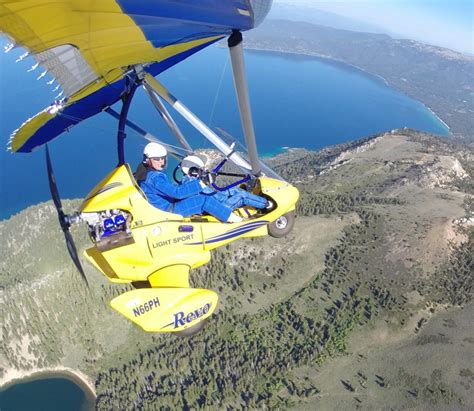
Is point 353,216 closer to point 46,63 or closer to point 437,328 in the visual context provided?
point 437,328

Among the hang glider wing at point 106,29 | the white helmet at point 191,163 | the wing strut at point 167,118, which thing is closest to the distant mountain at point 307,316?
the wing strut at point 167,118

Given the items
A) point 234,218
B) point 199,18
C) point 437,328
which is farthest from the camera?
point 437,328

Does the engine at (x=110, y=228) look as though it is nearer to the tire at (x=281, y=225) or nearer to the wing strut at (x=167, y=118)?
the wing strut at (x=167, y=118)

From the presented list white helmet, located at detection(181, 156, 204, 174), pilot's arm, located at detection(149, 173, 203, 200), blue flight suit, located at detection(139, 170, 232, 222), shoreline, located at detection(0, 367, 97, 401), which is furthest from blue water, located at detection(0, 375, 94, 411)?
pilot's arm, located at detection(149, 173, 203, 200)

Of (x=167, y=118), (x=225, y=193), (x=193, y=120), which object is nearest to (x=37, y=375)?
(x=167, y=118)

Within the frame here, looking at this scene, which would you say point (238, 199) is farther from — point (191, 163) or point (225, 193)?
point (191, 163)

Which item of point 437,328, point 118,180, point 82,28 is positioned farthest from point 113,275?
point 437,328

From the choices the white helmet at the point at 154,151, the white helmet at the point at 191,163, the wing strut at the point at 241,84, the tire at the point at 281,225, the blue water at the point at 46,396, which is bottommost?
the blue water at the point at 46,396

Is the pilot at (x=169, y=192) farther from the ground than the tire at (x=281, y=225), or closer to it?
farther from the ground
